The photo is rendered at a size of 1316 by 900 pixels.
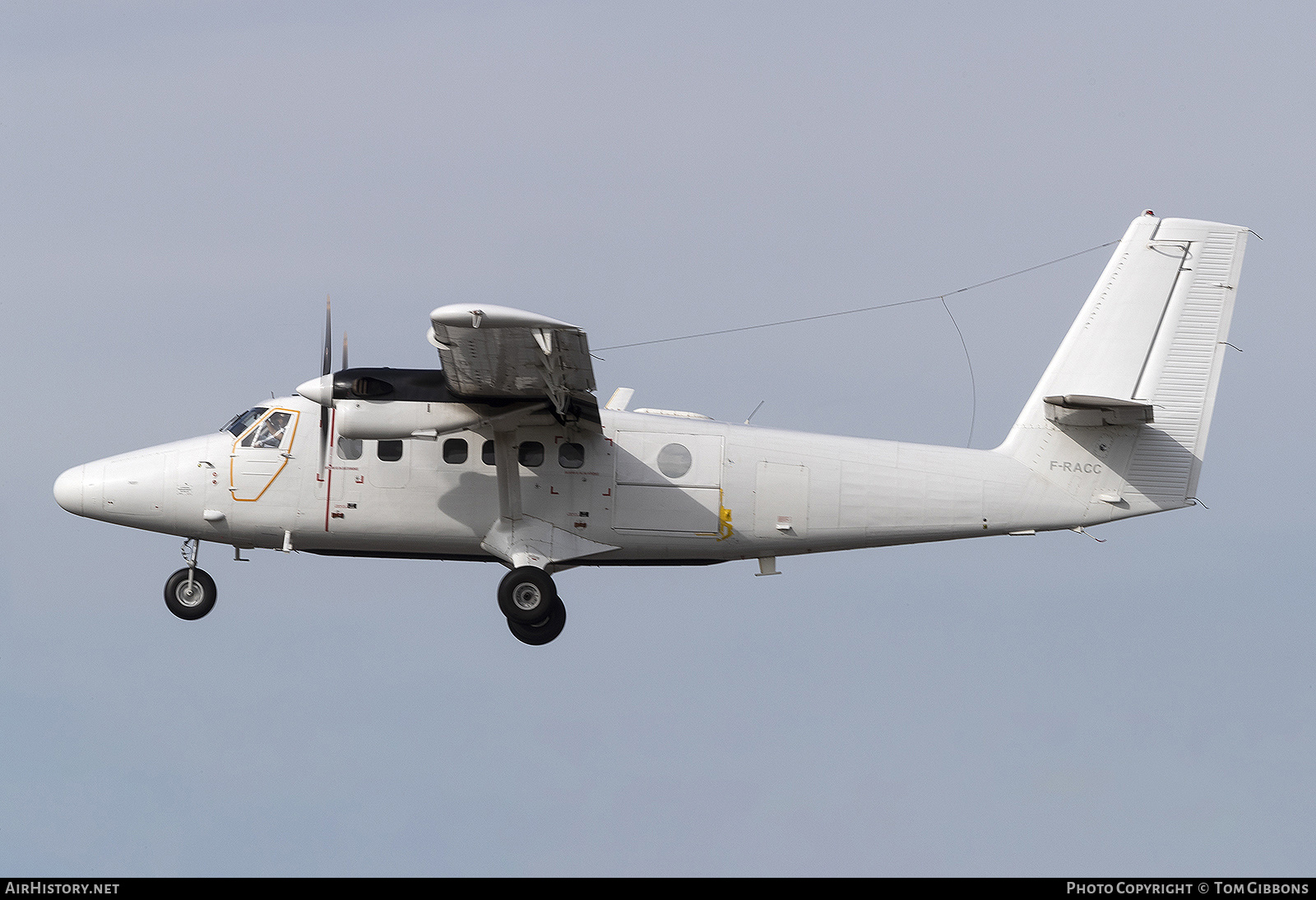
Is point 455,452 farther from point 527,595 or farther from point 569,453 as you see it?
point 527,595

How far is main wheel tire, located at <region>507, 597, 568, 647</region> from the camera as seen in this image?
19125mm

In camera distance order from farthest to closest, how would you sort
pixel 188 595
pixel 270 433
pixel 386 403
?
pixel 188 595 → pixel 270 433 → pixel 386 403

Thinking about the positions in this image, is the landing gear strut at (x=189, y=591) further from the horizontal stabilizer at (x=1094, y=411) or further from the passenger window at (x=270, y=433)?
the horizontal stabilizer at (x=1094, y=411)

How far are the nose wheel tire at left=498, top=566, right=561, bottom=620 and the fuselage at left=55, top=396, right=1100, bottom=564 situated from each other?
0.68 metres

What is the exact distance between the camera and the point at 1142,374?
19.4 meters

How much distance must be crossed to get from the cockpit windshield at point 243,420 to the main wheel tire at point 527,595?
3.75m

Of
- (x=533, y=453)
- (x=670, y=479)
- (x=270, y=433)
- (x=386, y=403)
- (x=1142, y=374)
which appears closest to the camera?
(x=386, y=403)

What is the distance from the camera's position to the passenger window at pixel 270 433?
62.8ft

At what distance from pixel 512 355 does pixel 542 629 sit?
13.5 feet

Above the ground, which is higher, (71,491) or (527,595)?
(71,491)

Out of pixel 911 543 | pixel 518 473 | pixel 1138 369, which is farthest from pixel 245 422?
pixel 1138 369

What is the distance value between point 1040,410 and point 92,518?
11995mm

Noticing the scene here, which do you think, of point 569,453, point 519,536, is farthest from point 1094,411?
point 519,536

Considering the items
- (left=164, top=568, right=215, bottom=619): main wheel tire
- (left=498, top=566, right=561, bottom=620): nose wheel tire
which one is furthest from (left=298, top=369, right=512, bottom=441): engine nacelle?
(left=164, top=568, right=215, bottom=619): main wheel tire
